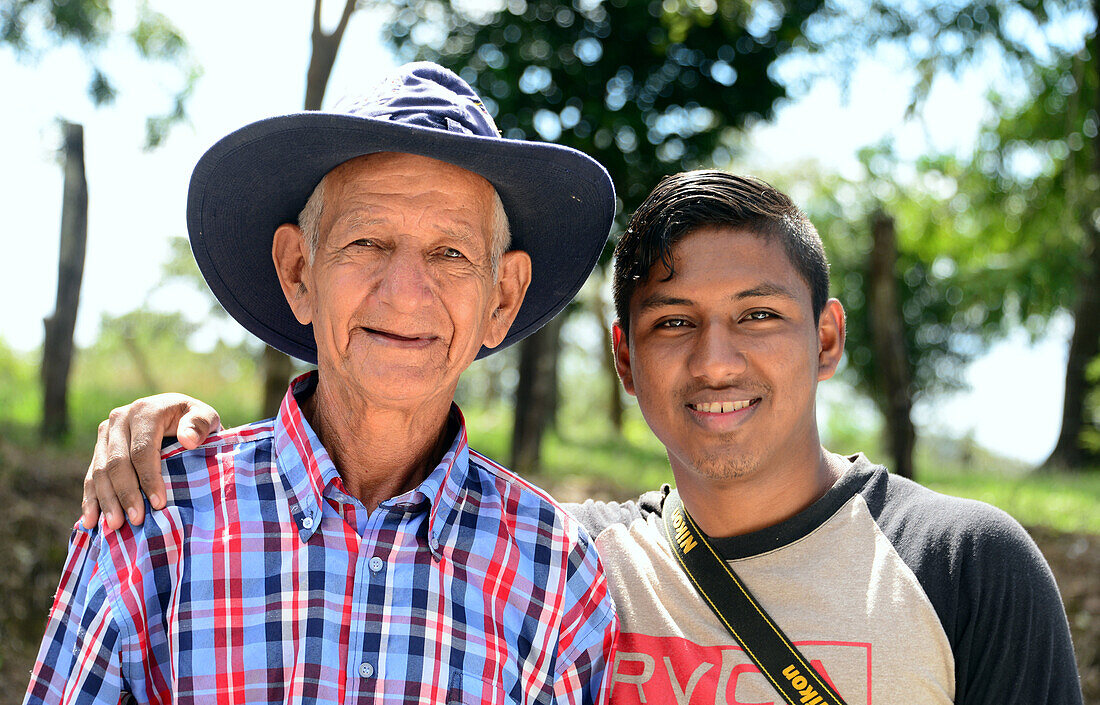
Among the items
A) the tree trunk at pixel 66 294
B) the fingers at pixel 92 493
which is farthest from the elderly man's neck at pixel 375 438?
the tree trunk at pixel 66 294

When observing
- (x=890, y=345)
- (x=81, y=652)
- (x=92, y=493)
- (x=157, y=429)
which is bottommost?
(x=81, y=652)

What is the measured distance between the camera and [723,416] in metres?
2.45

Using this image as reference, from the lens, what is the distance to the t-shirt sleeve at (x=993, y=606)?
2127 millimetres

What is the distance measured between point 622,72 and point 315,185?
793cm

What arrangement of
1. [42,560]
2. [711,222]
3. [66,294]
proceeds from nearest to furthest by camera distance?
[711,222], [42,560], [66,294]

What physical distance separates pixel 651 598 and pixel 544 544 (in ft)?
1.12

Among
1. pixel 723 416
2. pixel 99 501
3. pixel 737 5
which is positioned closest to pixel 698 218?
pixel 723 416

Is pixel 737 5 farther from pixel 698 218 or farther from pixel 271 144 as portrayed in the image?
pixel 271 144

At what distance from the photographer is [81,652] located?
6.21ft

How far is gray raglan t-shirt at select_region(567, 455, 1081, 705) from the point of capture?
2.14 meters

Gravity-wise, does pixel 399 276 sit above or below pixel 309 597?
above

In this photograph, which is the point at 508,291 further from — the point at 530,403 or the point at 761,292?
the point at 530,403

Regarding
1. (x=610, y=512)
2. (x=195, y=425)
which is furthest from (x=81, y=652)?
(x=610, y=512)

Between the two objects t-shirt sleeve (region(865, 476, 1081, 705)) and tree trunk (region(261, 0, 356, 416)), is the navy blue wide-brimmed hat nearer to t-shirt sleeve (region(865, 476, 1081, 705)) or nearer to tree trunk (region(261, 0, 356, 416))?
t-shirt sleeve (region(865, 476, 1081, 705))
